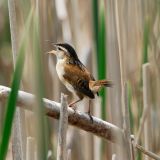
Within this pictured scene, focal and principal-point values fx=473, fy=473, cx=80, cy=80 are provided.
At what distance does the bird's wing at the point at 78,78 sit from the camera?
6.32 ft

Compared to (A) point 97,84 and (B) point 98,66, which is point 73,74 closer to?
(A) point 97,84

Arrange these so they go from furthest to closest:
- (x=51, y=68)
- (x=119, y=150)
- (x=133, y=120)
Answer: (x=51, y=68), (x=133, y=120), (x=119, y=150)

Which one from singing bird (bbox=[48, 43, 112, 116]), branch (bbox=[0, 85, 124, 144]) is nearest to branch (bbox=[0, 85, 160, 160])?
branch (bbox=[0, 85, 124, 144])

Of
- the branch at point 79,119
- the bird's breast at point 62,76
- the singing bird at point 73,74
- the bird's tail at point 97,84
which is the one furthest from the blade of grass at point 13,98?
the bird's breast at point 62,76

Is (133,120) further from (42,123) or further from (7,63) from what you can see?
(42,123)

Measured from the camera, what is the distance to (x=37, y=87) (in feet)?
3.20

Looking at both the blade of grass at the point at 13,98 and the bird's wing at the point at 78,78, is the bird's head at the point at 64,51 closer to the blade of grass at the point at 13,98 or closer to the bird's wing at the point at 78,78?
the bird's wing at the point at 78,78

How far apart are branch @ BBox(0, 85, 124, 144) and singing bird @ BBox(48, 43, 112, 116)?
16.2 inches

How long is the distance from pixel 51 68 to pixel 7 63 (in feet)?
0.86

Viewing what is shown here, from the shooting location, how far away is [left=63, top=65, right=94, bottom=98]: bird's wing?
75.8 inches

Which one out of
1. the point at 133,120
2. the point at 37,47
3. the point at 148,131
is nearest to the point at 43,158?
the point at 37,47

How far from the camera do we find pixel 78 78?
6.54ft

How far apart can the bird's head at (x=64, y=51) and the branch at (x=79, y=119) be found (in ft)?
1.77

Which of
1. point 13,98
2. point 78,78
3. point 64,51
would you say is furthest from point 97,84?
point 13,98
